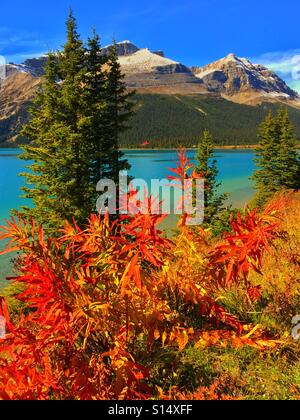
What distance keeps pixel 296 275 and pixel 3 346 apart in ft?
14.5

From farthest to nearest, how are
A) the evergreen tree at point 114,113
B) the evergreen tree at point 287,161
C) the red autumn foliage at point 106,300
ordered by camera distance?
the evergreen tree at point 287,161, the evergreen tree at point 114,113, the red autumn foliage at point 106,300

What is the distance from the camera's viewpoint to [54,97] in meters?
18.8

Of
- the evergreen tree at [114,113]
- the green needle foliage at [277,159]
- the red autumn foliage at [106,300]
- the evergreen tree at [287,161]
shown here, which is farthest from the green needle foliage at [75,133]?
the evergreen tree at [287,161]

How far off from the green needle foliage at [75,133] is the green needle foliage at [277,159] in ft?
74.2

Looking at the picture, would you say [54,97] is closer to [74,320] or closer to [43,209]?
[43,209]

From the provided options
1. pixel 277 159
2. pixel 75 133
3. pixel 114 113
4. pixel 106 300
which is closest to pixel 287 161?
pixel 277 159

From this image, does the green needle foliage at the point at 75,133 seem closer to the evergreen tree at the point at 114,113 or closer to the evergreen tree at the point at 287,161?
the evergreen tree at the point at 114,113

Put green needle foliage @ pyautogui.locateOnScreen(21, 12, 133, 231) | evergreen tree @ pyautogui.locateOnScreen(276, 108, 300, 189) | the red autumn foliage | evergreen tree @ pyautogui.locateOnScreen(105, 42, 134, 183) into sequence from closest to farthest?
the red autumn foliage < green needle foliage @ pyautogui.locateOnScreen(21, 12, 133, 231) < evergreen tree @ pyautogui.locateOnScreen(105, 42, 134, 183) < evergreen tree @ pyautogui.locateOnScreen(276, 108, 300, 189)

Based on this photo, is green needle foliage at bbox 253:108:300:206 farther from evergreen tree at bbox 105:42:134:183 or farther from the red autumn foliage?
the red autumn foliage

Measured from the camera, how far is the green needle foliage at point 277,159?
3862cm

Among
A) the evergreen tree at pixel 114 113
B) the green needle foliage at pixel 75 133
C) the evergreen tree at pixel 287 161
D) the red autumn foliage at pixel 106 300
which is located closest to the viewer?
the red autumn foliage at pixel 106 300

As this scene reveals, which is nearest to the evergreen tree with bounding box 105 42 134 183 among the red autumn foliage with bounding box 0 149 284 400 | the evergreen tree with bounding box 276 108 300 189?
the red autumn foliage with bounding box 0 149 284 400

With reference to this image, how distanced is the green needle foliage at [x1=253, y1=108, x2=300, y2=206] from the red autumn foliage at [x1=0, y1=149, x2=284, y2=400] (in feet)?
117

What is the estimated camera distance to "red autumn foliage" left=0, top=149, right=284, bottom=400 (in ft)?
9.64
